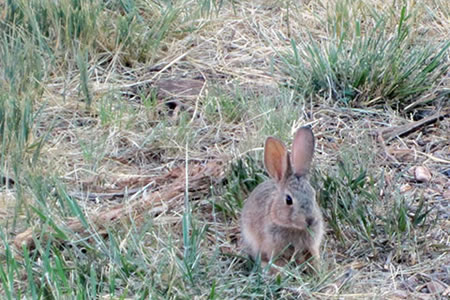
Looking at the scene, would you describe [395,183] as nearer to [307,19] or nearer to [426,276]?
[426,276]

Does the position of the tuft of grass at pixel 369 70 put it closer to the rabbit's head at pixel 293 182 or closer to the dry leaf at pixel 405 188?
the dry leaf at pixel 405 188

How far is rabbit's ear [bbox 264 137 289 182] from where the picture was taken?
3.98 metres

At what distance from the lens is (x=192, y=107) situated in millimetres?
5527

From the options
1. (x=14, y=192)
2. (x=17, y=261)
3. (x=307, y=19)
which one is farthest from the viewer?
(x=307, y=19)

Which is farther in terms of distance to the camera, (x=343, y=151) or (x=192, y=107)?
(x=192, y=107)

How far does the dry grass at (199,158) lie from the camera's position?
373 cm

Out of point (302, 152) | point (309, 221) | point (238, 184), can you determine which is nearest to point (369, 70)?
point (238, 184)

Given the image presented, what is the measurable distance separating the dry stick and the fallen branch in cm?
106

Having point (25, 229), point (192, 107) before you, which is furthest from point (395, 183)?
point (25, 229)

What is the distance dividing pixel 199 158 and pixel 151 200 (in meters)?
0.63

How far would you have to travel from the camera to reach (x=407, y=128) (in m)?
A: 5.30

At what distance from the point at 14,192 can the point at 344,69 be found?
2.12 metres

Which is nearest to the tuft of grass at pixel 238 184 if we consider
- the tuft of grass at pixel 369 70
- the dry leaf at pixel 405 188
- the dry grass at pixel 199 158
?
the dry grass at pixel 199 158

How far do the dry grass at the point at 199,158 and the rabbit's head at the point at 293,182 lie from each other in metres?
0.23
